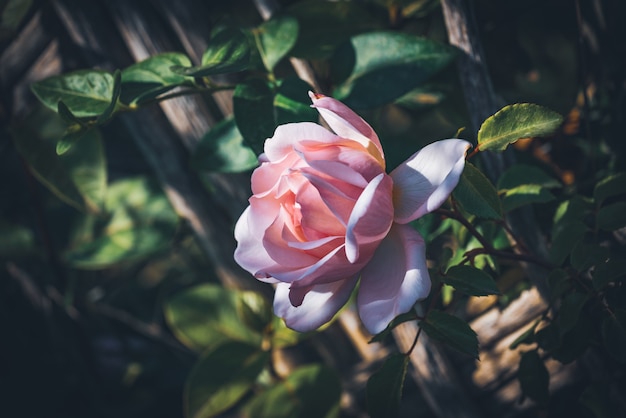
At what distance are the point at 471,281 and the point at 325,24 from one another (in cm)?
48

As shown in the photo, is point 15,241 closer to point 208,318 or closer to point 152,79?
point 208,318

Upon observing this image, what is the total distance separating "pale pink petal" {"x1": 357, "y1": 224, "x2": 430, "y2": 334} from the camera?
487 mm

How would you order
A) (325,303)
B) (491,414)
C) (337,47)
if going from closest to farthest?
(325,303)
(337,47)
(491,414)

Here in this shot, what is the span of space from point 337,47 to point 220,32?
0.64ft

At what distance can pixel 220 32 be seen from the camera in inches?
27.5

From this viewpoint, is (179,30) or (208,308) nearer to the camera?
(179,30)

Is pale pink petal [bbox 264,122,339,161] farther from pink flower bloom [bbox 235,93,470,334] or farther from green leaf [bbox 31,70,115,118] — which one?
green leaf [bbox 31,70,115,118]

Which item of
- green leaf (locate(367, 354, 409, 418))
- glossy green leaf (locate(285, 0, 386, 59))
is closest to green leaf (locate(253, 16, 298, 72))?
glossy green leaf (locate(285, 0, 386, 59))

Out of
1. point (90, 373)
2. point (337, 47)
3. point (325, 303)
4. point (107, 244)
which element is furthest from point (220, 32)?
point (90, 373)

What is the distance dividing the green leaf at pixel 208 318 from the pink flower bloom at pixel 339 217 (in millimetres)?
516

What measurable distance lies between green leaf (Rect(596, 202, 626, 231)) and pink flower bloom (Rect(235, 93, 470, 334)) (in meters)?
0.30

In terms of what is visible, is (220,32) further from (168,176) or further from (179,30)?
(168,176)

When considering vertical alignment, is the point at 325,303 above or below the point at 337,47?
below

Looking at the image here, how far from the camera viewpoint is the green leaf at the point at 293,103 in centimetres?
68
